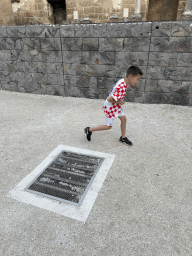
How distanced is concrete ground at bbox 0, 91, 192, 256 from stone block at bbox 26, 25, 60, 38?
272 centimetres

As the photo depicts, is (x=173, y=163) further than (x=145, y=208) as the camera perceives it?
Yes

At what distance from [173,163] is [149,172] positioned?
495 millimetres

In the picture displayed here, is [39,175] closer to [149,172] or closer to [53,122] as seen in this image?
[149,172]

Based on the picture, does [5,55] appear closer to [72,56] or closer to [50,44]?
[50,44]

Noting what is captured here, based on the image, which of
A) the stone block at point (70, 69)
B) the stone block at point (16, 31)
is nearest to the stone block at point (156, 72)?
the stone block at point (70, 69)

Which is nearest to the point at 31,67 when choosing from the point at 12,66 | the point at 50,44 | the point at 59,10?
the point at 12,66

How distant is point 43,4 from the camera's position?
34.7 ft

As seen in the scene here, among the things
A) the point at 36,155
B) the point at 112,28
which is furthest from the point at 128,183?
the point at 112,28

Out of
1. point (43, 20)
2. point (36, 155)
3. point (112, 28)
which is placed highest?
point (43, 20)

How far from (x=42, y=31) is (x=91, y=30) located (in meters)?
1.61

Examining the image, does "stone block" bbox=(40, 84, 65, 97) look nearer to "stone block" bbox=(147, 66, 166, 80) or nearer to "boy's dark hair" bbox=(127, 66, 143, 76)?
"stone block" bbox=(147, 66, 166, 80)

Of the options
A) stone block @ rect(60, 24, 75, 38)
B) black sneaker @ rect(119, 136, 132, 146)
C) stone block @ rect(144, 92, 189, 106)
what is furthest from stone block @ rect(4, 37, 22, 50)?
black sneaker @ rect(119, 136, 132, 146)

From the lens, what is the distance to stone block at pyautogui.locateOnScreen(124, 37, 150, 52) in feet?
16.0

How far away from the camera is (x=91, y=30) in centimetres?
515
